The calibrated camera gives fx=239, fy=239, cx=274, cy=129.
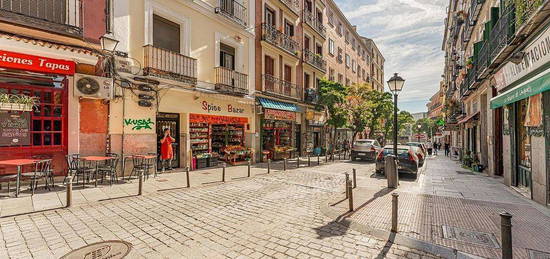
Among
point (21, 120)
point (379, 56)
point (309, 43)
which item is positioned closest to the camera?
point (21, 120)

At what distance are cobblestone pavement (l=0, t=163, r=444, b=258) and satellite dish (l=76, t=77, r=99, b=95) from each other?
3.42 meters

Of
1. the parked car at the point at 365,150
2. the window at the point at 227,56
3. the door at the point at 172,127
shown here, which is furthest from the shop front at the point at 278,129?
the door at the point at 172,127

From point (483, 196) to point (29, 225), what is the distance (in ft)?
38.5

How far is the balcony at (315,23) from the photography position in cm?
2090

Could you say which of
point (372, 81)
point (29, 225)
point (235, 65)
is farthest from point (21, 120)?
point (372, 81)

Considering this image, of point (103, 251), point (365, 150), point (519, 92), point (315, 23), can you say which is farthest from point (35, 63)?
point (315, 23)

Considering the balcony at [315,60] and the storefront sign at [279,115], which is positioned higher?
the balcony at [315,60]

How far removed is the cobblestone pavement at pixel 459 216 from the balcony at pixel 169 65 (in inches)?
324

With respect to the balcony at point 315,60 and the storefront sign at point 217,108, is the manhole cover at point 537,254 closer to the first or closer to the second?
the storefront sign at point 217,108

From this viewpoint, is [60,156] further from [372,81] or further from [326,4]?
[372,81]

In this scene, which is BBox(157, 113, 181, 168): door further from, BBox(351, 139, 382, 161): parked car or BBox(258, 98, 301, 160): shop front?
BBox(351, 139, 382, 161): parked car

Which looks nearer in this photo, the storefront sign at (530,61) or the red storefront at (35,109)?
the storefront sign at (530,61)

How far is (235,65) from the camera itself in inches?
567

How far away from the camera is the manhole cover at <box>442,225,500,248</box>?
13.7ft
